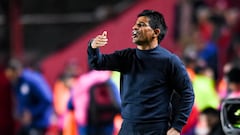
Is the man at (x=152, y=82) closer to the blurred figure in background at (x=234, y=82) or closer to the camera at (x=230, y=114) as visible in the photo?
the camera at (x=230, y=114)

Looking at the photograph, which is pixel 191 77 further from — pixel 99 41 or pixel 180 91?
pixel 99 41

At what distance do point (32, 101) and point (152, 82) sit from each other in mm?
5973

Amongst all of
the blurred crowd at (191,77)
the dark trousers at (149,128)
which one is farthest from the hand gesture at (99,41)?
the blurred crowd at (191,77)

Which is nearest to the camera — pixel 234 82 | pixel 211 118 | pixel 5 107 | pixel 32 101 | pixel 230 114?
pixel 230 114

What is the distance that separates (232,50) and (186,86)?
836cm

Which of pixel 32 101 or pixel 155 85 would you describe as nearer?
pixel 155 85

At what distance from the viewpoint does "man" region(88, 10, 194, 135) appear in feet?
24.9

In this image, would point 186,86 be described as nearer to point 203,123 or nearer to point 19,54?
point 203,123

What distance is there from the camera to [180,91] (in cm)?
763

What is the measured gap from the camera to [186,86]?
300 inches

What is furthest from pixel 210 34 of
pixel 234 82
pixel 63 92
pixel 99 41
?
pixel 99 41

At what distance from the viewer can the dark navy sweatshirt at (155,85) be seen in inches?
299

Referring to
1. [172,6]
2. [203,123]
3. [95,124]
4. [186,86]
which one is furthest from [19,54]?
[186,86]

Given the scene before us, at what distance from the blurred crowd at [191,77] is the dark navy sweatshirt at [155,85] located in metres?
1.63
